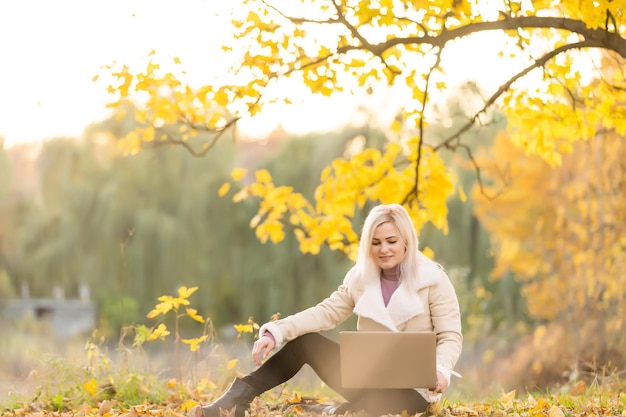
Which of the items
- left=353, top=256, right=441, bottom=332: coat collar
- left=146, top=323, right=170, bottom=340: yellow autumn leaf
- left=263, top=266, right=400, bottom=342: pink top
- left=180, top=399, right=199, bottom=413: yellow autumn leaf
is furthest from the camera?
left=146, top=323, right=170, bottom=340: yellow autumn leaf

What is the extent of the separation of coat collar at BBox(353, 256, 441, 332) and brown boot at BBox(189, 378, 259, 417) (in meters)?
0.55

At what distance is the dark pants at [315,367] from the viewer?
3.73 m

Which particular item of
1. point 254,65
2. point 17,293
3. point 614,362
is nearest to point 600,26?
point 254,65

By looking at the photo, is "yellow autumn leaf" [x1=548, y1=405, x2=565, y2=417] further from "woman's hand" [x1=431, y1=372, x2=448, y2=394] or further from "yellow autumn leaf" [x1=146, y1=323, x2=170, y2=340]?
"yellow autumn leaf" [x1=146, y1=323, x2=170, y2=340]

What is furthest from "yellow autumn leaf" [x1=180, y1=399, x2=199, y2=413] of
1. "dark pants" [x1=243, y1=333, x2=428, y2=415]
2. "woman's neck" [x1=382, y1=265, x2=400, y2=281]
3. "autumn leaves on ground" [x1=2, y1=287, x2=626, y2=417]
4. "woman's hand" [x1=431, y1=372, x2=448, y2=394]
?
"woman's hand" [x1=431, y1=372, x2=448, y2=394]

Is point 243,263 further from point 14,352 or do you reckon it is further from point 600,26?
point 600,26

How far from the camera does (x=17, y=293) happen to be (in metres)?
15.1

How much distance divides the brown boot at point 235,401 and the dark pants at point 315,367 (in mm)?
31

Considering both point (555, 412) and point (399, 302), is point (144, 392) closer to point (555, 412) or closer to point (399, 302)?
point (399, 302)

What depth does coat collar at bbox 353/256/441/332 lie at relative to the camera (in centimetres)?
371

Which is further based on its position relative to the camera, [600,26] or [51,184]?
[51,184]

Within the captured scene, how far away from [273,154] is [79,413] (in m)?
10.9

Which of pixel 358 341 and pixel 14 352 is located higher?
pixel 358 341

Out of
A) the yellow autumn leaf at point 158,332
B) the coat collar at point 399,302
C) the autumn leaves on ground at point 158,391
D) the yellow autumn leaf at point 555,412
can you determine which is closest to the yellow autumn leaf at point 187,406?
the autumn leaves on ground at point 158,391
